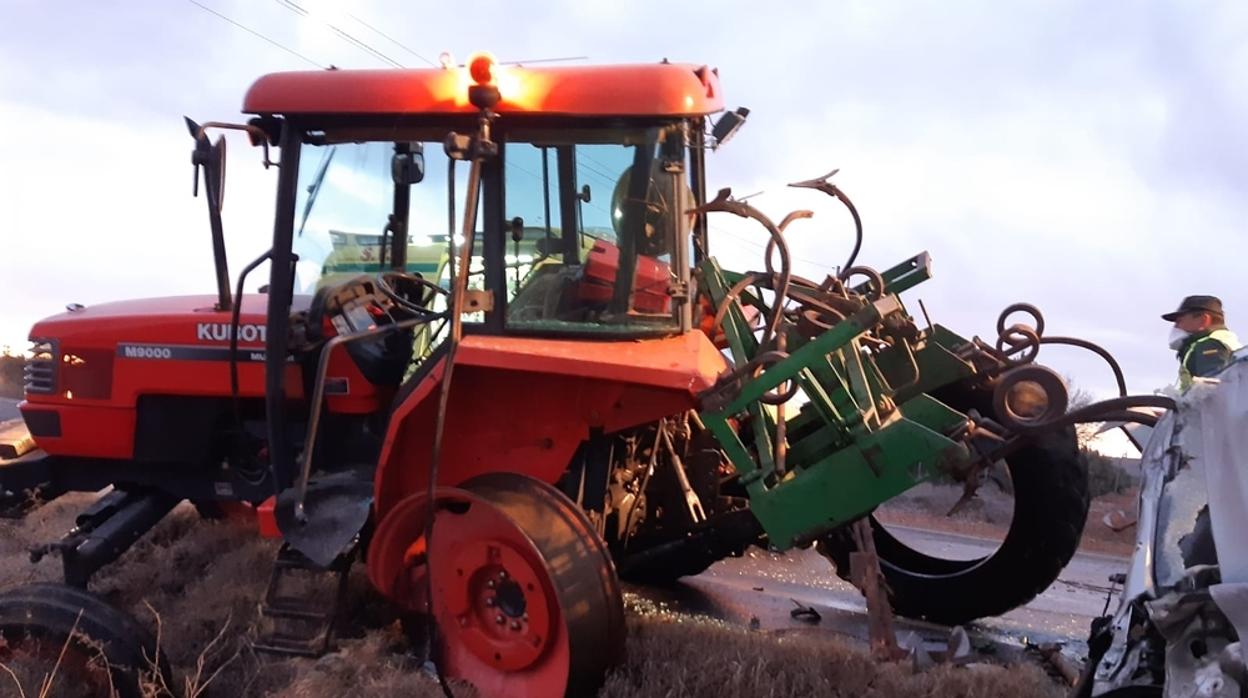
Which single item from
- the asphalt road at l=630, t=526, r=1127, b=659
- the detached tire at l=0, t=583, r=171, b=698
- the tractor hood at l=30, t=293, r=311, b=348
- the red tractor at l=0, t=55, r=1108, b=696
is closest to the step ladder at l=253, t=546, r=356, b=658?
the red tractor at l=0, t=55, r=1108, b=696

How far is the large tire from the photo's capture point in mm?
4852

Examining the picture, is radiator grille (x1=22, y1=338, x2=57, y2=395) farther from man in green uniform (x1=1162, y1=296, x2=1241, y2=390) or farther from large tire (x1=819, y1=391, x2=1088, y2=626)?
man in green uniform (x1=1162, y1=296, x2=1241, y2=390)

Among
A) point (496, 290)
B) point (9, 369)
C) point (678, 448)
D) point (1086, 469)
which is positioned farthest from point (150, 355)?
point (9, 369)

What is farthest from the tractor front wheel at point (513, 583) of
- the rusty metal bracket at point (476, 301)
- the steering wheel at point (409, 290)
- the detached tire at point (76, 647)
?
the detached tire at point (76, 647)

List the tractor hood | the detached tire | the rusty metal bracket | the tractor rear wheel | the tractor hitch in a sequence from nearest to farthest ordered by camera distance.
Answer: the tractor rear wheel < the rusty metal bracket < the detached tire < the tractor hitch < the tractor hood

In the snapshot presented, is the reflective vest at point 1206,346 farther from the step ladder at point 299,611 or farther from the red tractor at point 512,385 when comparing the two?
the step ladder at point 299,611

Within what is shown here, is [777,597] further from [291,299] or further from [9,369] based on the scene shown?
[9,369]

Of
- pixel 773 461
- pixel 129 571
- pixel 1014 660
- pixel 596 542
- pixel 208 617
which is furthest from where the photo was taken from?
pixel 129 571

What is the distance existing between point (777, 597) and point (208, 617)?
9.62 feet

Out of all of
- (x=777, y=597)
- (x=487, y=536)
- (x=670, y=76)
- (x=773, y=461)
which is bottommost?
(x=777, y=597)

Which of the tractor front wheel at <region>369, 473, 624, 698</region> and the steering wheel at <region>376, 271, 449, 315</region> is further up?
the steering wheel at <region>376, 271, 449, 315</region>

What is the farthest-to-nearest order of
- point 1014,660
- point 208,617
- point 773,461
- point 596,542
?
point 208,617, point 1014,660, point 773,461, point 596,542

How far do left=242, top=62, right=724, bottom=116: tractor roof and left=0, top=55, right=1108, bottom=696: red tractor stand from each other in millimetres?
12

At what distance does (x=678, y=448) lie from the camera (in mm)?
4766
